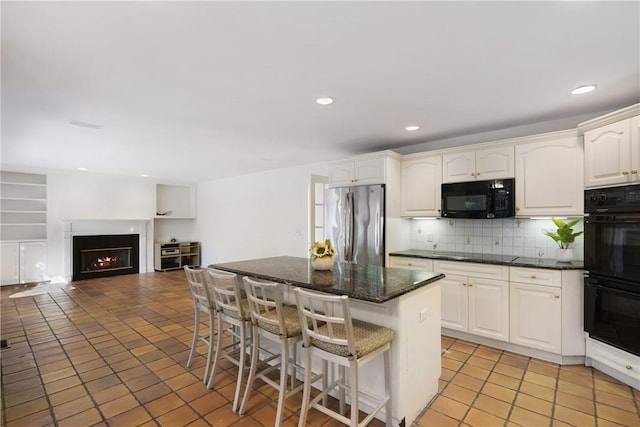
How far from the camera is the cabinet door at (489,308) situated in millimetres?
3014

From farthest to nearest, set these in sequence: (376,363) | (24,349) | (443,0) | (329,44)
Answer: (24,349)
(376,363)
(329,44)
(443,0)

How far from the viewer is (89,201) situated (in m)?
6.84

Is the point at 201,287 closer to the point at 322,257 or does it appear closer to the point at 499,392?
the point at 322,257

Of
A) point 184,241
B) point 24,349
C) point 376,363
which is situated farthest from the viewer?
point 184,241

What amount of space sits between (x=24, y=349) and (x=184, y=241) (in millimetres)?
5434

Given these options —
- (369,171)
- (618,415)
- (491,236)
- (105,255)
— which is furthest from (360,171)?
(105,255)

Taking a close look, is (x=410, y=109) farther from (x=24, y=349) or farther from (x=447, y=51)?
(x=24, y=349)

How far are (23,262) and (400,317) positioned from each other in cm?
778

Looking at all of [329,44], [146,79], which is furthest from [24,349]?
[329,44]

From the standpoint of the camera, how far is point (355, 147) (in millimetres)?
4297

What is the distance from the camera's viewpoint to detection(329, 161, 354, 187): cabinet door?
4125mm

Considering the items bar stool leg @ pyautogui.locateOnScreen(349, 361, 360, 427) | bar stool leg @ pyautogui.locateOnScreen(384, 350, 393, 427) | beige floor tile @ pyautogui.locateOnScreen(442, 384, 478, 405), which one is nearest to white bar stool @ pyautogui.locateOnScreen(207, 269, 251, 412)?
bar stool leg @ pyautogui.locateOnScreen(349, 361, 360, 427)

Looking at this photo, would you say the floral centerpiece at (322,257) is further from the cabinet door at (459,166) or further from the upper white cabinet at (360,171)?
the cabinet door at (459,166)

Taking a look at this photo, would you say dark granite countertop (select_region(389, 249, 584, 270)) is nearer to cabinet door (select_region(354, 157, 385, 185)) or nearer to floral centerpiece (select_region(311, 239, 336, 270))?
cabinet door (select_region(354, 157, 385, 185))
